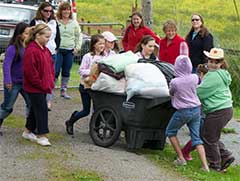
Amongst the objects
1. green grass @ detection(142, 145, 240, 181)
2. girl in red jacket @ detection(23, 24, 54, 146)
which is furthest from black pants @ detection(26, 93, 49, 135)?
green grass @ detection(142, 145, 240, 181)

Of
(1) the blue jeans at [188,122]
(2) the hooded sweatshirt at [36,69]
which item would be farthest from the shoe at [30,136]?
(1) the blue jeans at [188,122]

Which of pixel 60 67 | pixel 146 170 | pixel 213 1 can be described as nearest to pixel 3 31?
pixel 60 67

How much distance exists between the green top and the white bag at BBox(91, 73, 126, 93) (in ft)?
9.92

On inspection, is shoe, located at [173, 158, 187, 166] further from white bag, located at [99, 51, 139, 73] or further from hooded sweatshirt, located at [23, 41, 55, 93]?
hooded sweatshirt, located at [23, 41, 55, 93]

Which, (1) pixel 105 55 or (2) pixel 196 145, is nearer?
(2) pixel 196 145

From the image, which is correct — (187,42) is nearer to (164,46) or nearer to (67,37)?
(164,46)

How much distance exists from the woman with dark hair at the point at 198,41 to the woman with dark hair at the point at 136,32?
55cm

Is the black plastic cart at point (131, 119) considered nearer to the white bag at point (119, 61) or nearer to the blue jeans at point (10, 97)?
the white bag at point (119, 61)

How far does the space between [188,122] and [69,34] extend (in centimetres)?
395

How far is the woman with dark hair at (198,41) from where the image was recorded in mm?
10234

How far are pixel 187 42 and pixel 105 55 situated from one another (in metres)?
1.60

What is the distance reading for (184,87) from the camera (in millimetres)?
8172

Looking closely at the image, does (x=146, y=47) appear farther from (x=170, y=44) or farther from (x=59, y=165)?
(x=59, y=165)

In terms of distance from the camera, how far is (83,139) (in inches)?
365
